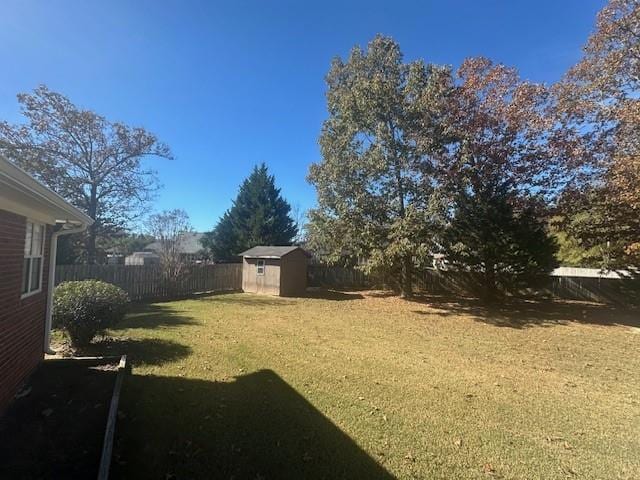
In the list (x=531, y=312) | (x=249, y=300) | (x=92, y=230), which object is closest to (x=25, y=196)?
A: (x=249, y=300)

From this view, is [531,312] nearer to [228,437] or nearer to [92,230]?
[228,437]

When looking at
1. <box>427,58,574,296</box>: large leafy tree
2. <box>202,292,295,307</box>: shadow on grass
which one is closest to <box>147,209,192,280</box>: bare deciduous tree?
<box>202,292,295,307</box>: shadow on grass

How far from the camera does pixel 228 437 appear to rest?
3.84 m

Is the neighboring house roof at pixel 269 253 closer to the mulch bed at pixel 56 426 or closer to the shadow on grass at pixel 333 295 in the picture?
the shadow on grass at pixel 333 295

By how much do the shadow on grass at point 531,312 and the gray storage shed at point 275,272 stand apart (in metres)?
6.63

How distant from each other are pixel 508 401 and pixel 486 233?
11258mm

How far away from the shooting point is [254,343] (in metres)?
8.18

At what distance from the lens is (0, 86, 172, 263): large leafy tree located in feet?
66.7

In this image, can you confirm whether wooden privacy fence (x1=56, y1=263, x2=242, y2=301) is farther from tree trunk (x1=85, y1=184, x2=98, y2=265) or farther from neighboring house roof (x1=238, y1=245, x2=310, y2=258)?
tree trunk (x1=85, y1=184, x2=98, y2=265)

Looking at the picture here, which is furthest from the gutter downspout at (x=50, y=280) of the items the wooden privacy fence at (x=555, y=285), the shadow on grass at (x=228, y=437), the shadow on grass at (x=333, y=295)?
the wooden privacy fence at (x=555, y=285)

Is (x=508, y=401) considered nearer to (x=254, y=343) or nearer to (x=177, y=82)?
(x=254, y=343)

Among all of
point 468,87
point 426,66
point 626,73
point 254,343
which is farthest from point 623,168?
point 254,343

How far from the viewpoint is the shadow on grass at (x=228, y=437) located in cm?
326

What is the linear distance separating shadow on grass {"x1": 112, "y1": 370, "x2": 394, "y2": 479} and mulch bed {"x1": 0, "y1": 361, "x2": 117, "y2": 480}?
0.28 metres
